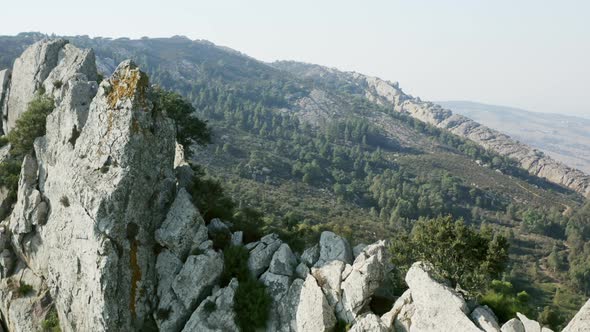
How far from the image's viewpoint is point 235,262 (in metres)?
27.9

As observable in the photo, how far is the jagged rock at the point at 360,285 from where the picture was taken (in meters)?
23.5

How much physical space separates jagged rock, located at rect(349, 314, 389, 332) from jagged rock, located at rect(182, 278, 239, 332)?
26.5 feet

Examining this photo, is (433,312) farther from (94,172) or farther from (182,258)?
(94,172)

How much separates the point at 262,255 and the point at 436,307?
39.7 ft

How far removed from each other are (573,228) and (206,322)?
8153 inches

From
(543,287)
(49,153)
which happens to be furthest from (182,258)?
(543,287)

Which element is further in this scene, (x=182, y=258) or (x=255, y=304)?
(x=182, y=258)

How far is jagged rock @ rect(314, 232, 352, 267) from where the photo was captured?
26750 millimetres

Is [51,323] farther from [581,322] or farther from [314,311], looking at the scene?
[581,322]

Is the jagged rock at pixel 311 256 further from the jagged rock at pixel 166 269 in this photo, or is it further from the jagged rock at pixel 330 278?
the jagged rock at pixel 166 269

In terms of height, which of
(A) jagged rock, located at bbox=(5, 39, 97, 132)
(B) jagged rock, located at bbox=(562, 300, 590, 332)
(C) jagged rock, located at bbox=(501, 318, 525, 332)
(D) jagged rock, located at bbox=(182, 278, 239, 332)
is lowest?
(D) jagged rock, located at bbox=(182, 278, 239, 332)

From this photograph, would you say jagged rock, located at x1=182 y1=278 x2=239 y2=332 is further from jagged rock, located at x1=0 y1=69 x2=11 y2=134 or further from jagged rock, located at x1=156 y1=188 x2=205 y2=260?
jagged rock, located at x1=0 y1=69 x2=11 y2=134

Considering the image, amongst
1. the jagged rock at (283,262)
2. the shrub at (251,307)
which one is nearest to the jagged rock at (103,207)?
the shrub at (251,307)

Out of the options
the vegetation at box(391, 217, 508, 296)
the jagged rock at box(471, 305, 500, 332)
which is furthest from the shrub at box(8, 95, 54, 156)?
the jagged rock at box(471, 305, 500, 332)
